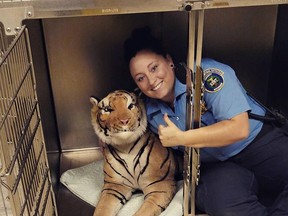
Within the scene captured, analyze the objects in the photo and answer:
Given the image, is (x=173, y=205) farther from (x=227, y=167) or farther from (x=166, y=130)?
(x=166, y=130)

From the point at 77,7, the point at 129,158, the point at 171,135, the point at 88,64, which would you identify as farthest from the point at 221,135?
the point at 88,64

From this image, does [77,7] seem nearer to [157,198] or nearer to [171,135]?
[171,135]

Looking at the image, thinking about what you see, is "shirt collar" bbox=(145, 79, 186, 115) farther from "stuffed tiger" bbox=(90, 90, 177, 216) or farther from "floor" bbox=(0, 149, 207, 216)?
"floor" bbox=(0, 149, 207, 216)

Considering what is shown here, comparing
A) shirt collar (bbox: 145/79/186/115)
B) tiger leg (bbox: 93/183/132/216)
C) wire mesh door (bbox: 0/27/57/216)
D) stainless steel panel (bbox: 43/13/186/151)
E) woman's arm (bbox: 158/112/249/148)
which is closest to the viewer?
wire mesh door (bbox: 0/27/57/216)

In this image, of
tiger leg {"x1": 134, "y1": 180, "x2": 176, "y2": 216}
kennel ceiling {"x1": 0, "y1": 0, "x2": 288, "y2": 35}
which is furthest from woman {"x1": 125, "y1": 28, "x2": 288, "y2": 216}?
kennel ceiling {"x1": 0, "y1": 0, "x2": 288, "y2": 35}

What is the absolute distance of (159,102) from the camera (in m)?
1.30

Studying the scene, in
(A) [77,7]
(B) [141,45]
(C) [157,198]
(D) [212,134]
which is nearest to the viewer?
(A) [77,7]

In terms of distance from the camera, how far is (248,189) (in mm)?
1240

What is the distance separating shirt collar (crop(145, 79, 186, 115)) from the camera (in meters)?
1.21

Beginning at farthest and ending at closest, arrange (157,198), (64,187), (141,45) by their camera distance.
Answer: (64,187) < (157,198) < (141,45)

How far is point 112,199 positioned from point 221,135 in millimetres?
448

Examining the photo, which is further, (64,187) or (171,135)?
(64,187)

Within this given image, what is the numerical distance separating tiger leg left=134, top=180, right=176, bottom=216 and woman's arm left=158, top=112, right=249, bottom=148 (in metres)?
0.27

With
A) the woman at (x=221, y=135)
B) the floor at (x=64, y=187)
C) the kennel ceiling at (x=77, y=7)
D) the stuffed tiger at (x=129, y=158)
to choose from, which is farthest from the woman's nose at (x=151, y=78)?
the floor at (x=64, y=187)
